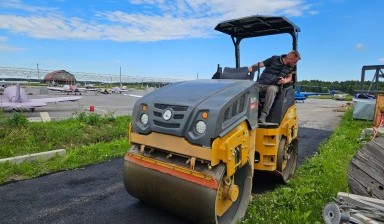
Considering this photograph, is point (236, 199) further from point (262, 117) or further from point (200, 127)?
point (262, 117)

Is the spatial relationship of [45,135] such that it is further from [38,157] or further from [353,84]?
[353,84]

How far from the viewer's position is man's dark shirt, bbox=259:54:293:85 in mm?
5068

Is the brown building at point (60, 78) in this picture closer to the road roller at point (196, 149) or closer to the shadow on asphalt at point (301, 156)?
the shadow on asphalt at point (301, 156)

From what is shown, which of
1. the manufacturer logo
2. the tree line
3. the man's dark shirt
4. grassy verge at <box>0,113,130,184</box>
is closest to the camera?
the manufacturer logo

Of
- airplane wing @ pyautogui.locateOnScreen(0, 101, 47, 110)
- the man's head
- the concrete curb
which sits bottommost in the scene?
the concrete curb

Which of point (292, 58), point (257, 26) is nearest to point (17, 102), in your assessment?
point (257, 26)

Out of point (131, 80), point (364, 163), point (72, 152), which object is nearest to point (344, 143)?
point (364, 163)

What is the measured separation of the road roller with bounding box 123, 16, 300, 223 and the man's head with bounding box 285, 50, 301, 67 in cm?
134

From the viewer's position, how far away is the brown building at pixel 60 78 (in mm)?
62250

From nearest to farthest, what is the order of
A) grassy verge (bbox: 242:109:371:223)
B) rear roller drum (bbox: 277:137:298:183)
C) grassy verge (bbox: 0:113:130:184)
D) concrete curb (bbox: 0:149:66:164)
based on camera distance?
grassy verge (bbox: 242:109:371:223) → rear roller drum (bbox: 277:137:298:183) → grassy verge (bbox: 0:113:130:184) → concrete curb (bbox: 0:149:66:164)

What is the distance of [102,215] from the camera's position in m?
3.90

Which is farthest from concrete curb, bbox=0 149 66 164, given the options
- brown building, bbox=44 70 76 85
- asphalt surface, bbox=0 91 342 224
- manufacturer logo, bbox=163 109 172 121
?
brown building, bbox=44 70 76 85

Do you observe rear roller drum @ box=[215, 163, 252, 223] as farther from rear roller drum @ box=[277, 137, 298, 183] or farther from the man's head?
the man's head

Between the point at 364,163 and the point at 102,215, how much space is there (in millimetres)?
3166
